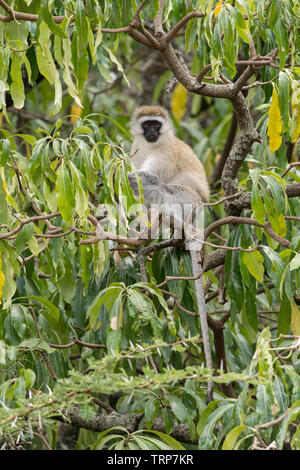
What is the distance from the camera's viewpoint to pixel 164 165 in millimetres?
6539

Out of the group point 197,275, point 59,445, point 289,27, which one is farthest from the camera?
point 59,445

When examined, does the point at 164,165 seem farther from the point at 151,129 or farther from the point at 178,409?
the point at 178,409

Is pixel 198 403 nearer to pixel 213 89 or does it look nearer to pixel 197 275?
pixel 197 275

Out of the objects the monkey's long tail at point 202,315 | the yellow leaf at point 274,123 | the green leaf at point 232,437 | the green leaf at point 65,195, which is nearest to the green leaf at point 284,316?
the monkey's long tail at point 202,315

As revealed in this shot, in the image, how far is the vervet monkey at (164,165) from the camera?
6.39m

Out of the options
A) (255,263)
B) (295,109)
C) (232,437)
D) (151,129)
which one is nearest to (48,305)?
(255,263)

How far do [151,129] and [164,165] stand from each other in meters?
0.36

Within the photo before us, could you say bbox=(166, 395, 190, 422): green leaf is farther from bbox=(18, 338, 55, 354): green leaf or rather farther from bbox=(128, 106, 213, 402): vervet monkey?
bbox=(128, 106, 213, 402): vervet monkey

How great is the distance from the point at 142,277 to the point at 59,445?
106 inches

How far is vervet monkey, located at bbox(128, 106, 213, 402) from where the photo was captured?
639 cm

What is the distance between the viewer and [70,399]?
9.59ft

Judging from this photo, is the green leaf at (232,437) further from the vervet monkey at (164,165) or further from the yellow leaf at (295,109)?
the vervet monkey at (164,165)

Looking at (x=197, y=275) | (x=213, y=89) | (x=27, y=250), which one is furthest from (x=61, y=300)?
(x=213, y=89)

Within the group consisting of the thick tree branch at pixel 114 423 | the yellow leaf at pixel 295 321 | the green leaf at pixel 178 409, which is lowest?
the thick tree branch at pixel 114 423
